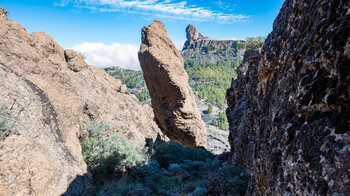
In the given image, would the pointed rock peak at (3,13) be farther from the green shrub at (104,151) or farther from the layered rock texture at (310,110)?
the layered rock texture at (310,110)

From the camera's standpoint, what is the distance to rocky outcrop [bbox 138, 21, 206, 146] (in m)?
20.5

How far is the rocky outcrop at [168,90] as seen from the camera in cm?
2052

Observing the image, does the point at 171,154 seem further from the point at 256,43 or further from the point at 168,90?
the point at 256,43

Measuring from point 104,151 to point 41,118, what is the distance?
144 inches

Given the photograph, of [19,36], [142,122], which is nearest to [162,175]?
[142,122]

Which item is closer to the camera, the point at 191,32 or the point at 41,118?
the point at 41,118

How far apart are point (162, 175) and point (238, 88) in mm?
8068

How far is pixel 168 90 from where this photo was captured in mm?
20953

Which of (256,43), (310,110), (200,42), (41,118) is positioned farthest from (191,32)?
(310,110)

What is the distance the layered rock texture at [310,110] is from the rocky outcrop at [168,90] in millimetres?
16387

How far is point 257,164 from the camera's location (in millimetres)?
4281

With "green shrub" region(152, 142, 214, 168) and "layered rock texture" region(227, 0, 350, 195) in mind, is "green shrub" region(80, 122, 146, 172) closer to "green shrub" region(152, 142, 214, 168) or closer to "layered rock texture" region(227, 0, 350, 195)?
"green shrub" region(152, 142, 214, 168)

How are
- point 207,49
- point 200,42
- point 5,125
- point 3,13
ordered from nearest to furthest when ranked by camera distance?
point 5,125 → point 3,13 → point 207,49 → point 200,42

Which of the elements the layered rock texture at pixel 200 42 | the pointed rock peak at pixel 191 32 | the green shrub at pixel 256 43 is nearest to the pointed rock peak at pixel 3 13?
the green shrub at pixel 256 43
